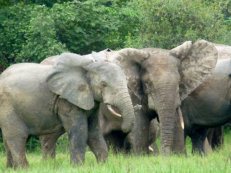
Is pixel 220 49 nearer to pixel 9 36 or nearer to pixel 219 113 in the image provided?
pixel 219 113

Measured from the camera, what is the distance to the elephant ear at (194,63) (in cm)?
1237

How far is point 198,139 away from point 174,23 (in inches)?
278

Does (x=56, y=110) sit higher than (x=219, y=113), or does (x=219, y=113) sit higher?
(x=56, y=110)

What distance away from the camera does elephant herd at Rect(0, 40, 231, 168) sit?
10.3 m

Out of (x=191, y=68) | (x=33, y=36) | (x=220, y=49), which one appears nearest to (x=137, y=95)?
(x=191, y=68)

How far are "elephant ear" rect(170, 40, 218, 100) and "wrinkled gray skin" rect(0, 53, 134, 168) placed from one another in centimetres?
227

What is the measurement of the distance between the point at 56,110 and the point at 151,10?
1000 centimetres

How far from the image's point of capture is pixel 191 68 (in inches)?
496

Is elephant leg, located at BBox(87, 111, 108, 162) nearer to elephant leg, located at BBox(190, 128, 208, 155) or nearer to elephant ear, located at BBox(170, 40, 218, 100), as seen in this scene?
elephant ear, located at BBox(170, 40, 218, 100)

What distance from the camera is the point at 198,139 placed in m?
13.7

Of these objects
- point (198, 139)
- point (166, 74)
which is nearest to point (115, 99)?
point (166, 74)

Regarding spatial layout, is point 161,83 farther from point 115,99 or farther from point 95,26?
point 95,26

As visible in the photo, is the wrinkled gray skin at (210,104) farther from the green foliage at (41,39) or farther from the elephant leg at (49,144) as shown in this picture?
the green foliage at (41,39)

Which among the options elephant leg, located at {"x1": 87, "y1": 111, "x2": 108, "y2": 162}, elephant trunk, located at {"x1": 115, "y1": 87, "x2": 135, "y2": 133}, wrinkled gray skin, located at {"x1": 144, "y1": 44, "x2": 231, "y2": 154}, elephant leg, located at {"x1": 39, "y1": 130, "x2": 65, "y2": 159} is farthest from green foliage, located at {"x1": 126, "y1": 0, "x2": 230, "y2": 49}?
elephant trunk, located at {"x1": 115, "y1": 87, "x2": 135, "y2": 133}
